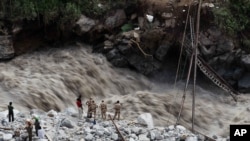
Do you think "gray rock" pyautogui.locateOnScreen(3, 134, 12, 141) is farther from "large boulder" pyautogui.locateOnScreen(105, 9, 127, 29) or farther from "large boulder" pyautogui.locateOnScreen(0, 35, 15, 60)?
"large boulder" pyautogui.locateOnScreen(105, 9, 127, 29)

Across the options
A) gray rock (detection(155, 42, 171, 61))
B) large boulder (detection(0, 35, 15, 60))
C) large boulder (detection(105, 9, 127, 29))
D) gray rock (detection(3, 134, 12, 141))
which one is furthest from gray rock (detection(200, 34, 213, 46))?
gray rock (detection(3, 134, 12, 141))

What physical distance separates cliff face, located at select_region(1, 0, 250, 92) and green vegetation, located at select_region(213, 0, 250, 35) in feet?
1.37

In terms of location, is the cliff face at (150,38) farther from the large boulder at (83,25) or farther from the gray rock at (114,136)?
the gray rock at (114,136)

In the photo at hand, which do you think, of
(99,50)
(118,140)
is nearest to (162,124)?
(118,140)

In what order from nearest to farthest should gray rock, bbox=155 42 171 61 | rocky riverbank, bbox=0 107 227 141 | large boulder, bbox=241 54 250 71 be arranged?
1. rocky riverbank, bbox=0 107 227 141
2. large boulder, bbox=241 54 250 71
3. gray rock, bbox=155 42 171 61

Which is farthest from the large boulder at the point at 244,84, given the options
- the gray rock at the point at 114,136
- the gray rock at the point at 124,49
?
the gray rock at the point at 114,136

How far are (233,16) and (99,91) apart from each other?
328 inches

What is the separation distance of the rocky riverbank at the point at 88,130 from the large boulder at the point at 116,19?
863 centimetres

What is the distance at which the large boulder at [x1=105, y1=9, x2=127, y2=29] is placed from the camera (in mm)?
26266

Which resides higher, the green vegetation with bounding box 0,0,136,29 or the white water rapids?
the green vegetation with bounding box 0,0,136,29

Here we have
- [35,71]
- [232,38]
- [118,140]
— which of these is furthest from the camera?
[232,38]

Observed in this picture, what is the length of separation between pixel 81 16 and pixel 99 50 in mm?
2059

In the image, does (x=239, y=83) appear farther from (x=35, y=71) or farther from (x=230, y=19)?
(x=35, y=71)

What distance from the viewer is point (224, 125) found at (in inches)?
868
